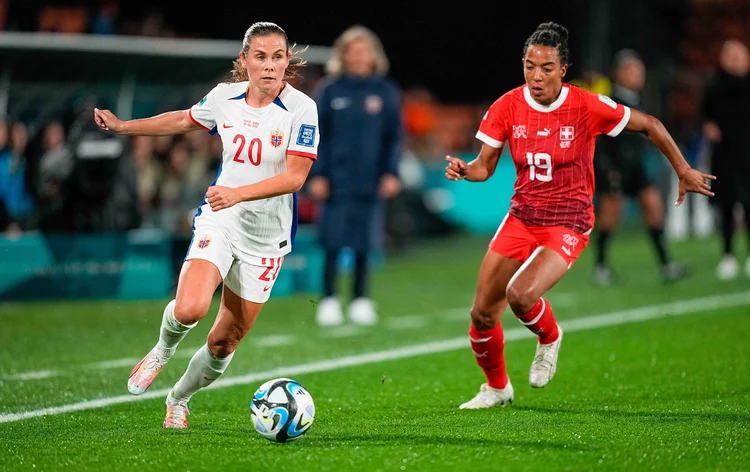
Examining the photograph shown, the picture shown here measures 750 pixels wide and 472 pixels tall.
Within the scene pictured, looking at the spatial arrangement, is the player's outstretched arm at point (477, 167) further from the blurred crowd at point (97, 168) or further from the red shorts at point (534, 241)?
the blurred crowd at point (97, 168)

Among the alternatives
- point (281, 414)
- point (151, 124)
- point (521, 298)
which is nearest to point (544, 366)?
point (521, 298)

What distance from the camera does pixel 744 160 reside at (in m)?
14.3

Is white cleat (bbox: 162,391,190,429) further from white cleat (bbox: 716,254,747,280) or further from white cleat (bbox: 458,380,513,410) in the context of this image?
white cleat (bbox: 716,254,747,280)

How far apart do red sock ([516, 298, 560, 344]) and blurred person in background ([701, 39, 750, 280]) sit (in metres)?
7.97

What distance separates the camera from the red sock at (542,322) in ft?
22.9

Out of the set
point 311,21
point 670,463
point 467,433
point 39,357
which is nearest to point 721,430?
point 670,463

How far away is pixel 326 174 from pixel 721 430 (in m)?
6.32

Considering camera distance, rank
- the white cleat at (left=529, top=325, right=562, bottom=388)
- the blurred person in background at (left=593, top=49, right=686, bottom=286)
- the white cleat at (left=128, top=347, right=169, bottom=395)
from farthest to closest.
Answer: the blurred person in background at (left=593, top=49, right=686, bottom=286) → the white cleat at (left=529, top=325, right=562, bottom=388) → the white cleat at (left=128, top=347, right=169, bottom=395)

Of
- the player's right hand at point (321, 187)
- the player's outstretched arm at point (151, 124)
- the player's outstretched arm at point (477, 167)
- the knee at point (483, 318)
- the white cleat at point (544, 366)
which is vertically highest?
the player's outstretched arm at point (151, 124)

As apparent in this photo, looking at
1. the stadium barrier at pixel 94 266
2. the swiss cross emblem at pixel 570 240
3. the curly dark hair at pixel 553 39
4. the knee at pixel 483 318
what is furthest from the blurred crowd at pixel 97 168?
the swiss cross emblem at pixel 570 240

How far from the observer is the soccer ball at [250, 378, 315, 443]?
231 inches

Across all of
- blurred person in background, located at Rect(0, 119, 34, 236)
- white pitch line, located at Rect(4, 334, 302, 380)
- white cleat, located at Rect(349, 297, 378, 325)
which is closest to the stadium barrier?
blurred person in background, located at Rect(0, 119, 34, 236)

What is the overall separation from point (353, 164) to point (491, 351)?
485 cm

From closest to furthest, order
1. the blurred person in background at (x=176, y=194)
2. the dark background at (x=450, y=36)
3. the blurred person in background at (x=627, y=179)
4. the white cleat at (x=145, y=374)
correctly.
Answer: the white cleat at (x=145, y=374) → the blurred person in background at (x=627, y=179) → the blurred person in background at (x=176, y=194) → the dark background at (x=450, y=36)
